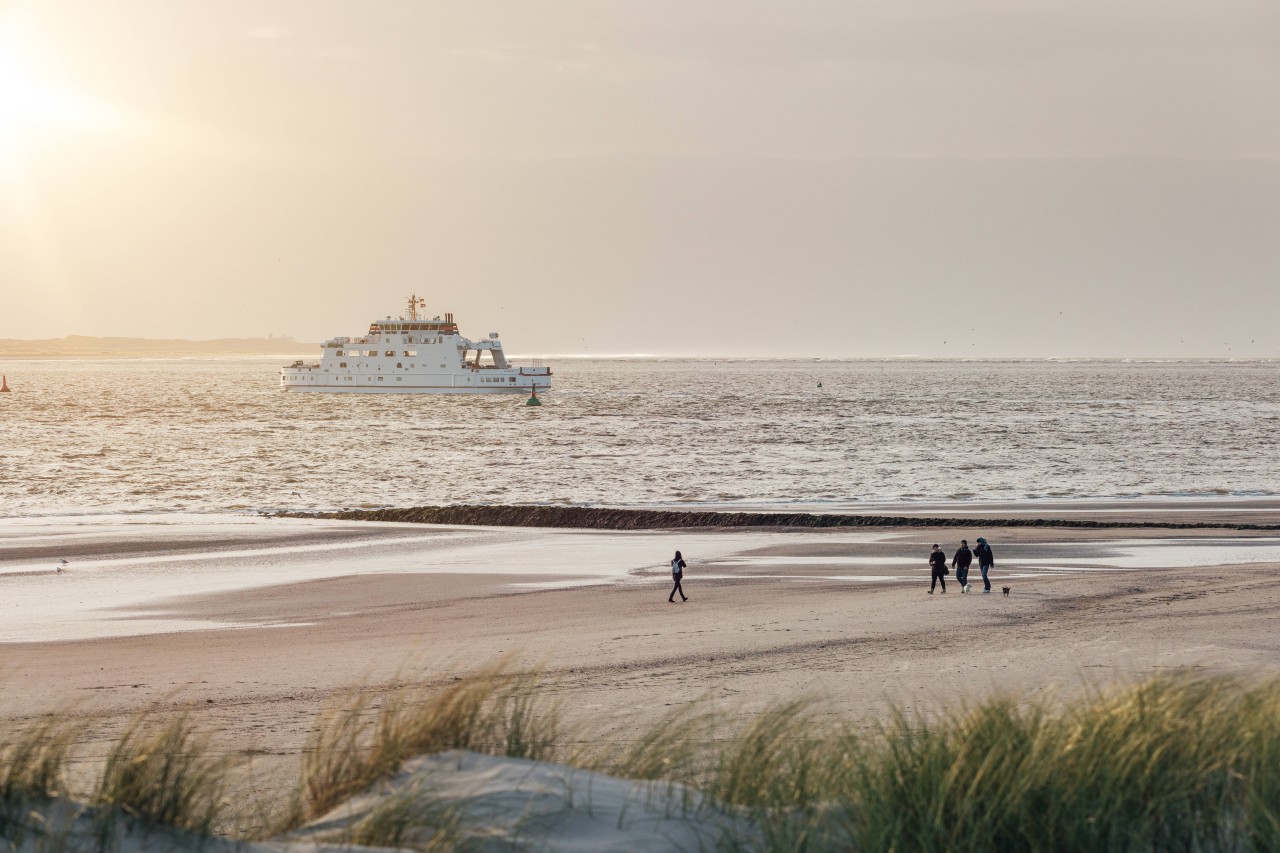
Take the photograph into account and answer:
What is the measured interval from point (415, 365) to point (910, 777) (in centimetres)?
10385

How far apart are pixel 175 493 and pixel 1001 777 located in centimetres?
3361

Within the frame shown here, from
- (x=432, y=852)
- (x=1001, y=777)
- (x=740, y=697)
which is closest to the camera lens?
(x=432, y=852)

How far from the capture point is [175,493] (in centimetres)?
3478

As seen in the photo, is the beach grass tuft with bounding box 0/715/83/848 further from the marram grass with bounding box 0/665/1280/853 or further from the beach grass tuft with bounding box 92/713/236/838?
the beach grass tuft with bounding box 92/713/236/838

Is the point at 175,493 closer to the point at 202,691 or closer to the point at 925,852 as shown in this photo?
the point at 202,691

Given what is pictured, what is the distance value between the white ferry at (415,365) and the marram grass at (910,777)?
99.6 m

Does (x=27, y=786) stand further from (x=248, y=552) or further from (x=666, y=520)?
(x=666, y=520)

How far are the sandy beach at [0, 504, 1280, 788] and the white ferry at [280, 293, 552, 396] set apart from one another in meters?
82.1

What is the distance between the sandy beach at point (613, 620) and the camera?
10.7 m

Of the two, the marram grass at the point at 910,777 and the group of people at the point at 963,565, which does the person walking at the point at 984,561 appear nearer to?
the group of people at the point at 963,565

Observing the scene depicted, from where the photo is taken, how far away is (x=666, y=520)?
88.2ft

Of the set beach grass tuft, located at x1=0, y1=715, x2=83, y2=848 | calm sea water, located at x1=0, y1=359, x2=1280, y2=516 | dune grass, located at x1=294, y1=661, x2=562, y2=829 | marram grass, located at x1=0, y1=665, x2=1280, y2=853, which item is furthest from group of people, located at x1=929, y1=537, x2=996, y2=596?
calm sea water, located at x1=0, y1=359, x2=1280, y2=516

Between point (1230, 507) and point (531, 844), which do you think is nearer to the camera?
point (531, 844)

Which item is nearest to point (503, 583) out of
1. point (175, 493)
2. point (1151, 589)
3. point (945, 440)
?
point (1151, 589)
